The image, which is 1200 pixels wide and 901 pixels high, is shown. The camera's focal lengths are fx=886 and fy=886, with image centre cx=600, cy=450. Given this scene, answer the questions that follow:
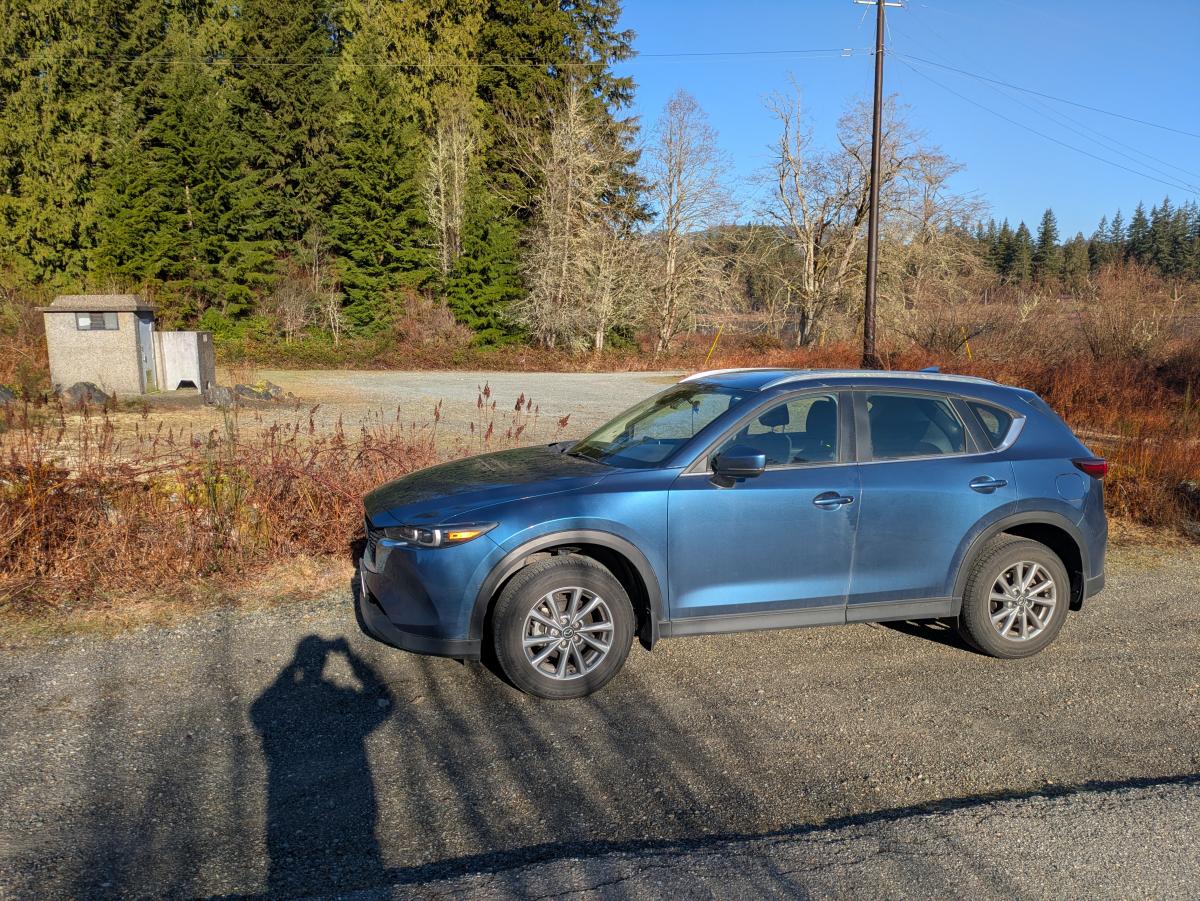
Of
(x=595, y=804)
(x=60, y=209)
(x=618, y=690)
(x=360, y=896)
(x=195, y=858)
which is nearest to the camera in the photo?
(x=360, y=896)

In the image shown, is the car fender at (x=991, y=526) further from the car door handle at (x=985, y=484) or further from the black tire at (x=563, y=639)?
the black tire at (x=563, y=639)

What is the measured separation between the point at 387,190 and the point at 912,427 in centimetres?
3854

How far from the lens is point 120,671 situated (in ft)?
15.8

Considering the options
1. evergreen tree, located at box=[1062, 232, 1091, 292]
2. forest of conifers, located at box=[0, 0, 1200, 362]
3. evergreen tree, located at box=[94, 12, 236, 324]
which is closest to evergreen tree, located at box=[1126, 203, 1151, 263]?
evergreen tree, located at box=[1062, 232, 1091, 292]

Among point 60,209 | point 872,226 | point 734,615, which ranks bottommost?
point 734,615

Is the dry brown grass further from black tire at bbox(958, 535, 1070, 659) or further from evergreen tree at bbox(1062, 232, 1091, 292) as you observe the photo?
evergreen tree at bbox(1062, 232, 1091, 292)

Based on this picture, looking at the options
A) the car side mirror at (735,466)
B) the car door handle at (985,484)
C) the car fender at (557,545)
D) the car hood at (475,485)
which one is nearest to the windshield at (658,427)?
the car hood at (475,485)

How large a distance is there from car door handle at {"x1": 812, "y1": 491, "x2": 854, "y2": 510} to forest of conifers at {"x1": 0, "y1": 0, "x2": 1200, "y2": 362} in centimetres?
3130

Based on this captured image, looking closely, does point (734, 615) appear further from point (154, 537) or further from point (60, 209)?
point (60, 209)

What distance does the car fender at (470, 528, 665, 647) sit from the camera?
4402mm

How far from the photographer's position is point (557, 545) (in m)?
4.50

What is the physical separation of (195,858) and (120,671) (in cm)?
209

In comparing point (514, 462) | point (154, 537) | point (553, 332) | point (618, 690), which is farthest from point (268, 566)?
point (553, 332)

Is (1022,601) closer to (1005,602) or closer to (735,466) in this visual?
(1005,602)
